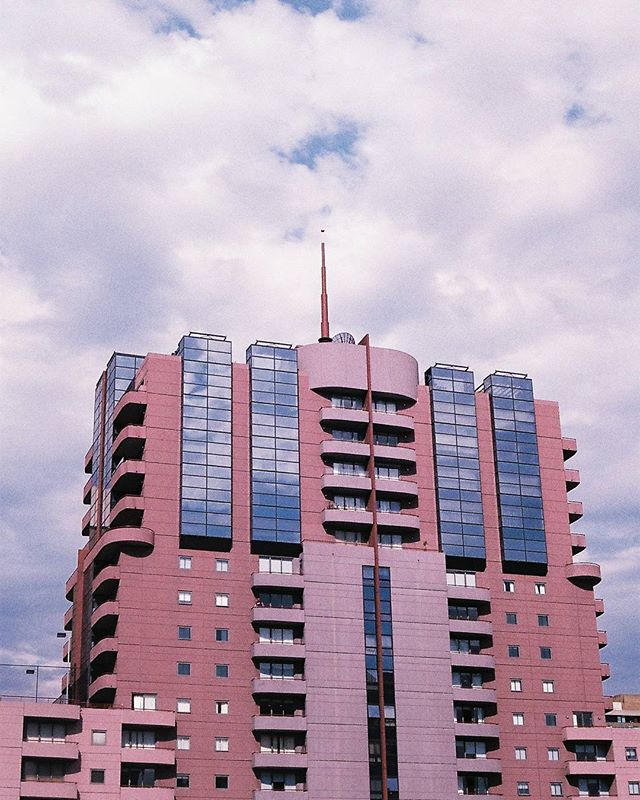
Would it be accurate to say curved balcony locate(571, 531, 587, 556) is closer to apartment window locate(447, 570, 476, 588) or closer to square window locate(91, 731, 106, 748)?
apartment window locate(447, 570, 476, 588)

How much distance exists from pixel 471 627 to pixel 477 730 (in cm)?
1237

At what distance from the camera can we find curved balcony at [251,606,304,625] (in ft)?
461

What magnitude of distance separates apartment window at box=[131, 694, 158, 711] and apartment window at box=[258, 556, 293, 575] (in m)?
20.1

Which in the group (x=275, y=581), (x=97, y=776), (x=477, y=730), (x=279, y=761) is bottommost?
(x=97, y=776)

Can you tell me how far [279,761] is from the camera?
134625 millimetres

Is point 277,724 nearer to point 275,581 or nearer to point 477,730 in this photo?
point 275,581

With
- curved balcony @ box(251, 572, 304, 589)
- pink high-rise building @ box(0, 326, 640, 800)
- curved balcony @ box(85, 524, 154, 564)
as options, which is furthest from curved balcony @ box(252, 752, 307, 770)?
curved balcony @ box(85, 524, 154, 564)

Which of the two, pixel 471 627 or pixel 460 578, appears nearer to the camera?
pixel 471 627

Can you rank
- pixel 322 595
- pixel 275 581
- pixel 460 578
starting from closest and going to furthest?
pixel 275 581
pixel 322 595
pixel 460 578

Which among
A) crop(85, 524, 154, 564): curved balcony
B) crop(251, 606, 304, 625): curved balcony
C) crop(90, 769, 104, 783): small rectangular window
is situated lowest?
crop(90, 769, 104, 783): small rectangular window

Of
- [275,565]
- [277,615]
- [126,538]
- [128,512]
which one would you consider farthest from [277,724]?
[128,512]

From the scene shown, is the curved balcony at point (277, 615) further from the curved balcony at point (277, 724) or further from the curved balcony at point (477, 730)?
the curved balcony at point (477, 730)

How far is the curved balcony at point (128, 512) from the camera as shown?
144 m

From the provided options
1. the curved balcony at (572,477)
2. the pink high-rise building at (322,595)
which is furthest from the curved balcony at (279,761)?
the curved balcony at (572,477)
